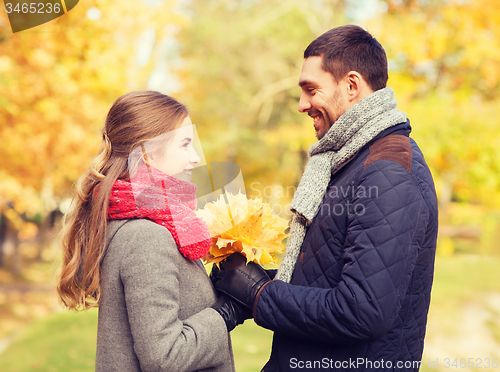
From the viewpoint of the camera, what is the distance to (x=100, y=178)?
192 cm

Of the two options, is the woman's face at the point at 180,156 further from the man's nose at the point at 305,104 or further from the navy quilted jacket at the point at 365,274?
the navy quilted jacket at the point at 365,274

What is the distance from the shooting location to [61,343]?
6.77m

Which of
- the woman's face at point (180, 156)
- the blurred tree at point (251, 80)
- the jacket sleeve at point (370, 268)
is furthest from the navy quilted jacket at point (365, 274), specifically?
the blurred tree at point (251, 80)

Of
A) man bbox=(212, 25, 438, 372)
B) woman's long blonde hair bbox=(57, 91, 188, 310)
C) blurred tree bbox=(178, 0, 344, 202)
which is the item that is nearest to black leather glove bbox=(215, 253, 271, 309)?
man bbox=(212, 25, 438, 372)

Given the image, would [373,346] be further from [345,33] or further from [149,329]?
[345,33]

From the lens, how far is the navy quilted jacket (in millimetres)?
1653

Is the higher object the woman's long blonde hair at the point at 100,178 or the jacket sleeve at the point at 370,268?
the woman's long blonde hair at the point at 100,178

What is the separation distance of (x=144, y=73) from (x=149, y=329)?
10.3m

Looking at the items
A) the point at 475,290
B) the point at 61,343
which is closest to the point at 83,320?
the point at 61,343

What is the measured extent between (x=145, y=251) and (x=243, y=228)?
1.73 ft

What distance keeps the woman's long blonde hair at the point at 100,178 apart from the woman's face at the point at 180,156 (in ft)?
0.20

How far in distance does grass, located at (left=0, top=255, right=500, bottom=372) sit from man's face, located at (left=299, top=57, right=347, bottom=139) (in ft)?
15.1

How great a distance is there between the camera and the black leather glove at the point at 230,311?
1977 mm

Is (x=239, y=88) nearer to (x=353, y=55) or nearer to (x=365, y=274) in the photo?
(x=353, y=55)
